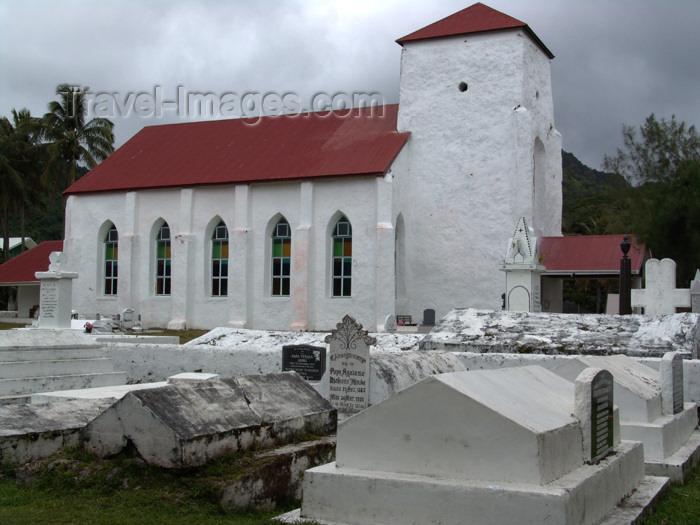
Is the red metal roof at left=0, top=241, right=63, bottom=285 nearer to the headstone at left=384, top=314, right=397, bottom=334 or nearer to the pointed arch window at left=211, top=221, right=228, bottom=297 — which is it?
the pointed arch window at left=211, top=221, right=228, bottom=297

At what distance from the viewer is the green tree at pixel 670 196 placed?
31.3 m

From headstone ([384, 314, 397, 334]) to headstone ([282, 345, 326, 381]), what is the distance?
14.1 metres

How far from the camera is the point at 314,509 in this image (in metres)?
5.02

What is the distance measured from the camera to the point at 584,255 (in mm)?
27500

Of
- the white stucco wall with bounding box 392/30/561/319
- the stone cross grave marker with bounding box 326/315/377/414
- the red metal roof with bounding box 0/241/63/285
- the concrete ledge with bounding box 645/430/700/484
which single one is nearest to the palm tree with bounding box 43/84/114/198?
the red metal roof with bounding box 0/241/63/285

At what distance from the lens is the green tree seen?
31266mm

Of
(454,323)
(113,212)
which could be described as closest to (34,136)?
(113,212)

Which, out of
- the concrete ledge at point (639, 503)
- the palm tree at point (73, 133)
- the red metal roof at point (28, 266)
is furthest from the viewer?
the palm tree at point (73, 133)

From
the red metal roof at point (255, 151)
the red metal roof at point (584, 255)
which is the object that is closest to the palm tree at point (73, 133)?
the red metal roof at point (255, 151)

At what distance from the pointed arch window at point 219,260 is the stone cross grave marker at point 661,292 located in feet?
53.9

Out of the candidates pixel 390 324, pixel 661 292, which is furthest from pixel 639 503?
pixel 390 324

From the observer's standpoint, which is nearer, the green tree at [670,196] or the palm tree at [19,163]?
the green tree at [670,196]

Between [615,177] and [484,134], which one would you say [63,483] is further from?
[615,177]

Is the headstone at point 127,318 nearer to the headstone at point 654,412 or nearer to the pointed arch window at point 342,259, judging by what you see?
the pointed arch window at point 342,259
